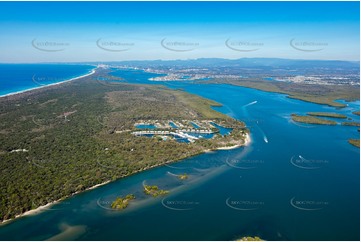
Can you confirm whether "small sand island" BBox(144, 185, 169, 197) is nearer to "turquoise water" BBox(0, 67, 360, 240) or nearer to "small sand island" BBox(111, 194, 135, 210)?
"turquoise water" BBox(0, 67, 360, 240)

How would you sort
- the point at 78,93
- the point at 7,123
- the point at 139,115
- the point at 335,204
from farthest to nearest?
the point at 78,93 < the point at 139,115 < the point at 7,123 < the point at 335,204

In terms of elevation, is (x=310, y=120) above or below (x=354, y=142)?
above

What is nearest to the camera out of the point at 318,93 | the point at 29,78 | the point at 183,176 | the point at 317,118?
the point at 183,176

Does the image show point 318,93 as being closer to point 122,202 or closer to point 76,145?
point 76,145

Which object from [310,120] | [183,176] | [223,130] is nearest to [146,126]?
[223,130]

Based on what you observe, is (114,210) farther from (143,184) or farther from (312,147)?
(312,147)

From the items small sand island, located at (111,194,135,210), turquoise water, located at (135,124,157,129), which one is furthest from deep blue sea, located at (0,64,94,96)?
small sand island, located at (111,194,135,210)

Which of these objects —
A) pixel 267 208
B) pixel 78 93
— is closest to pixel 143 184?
pixel 267 208
